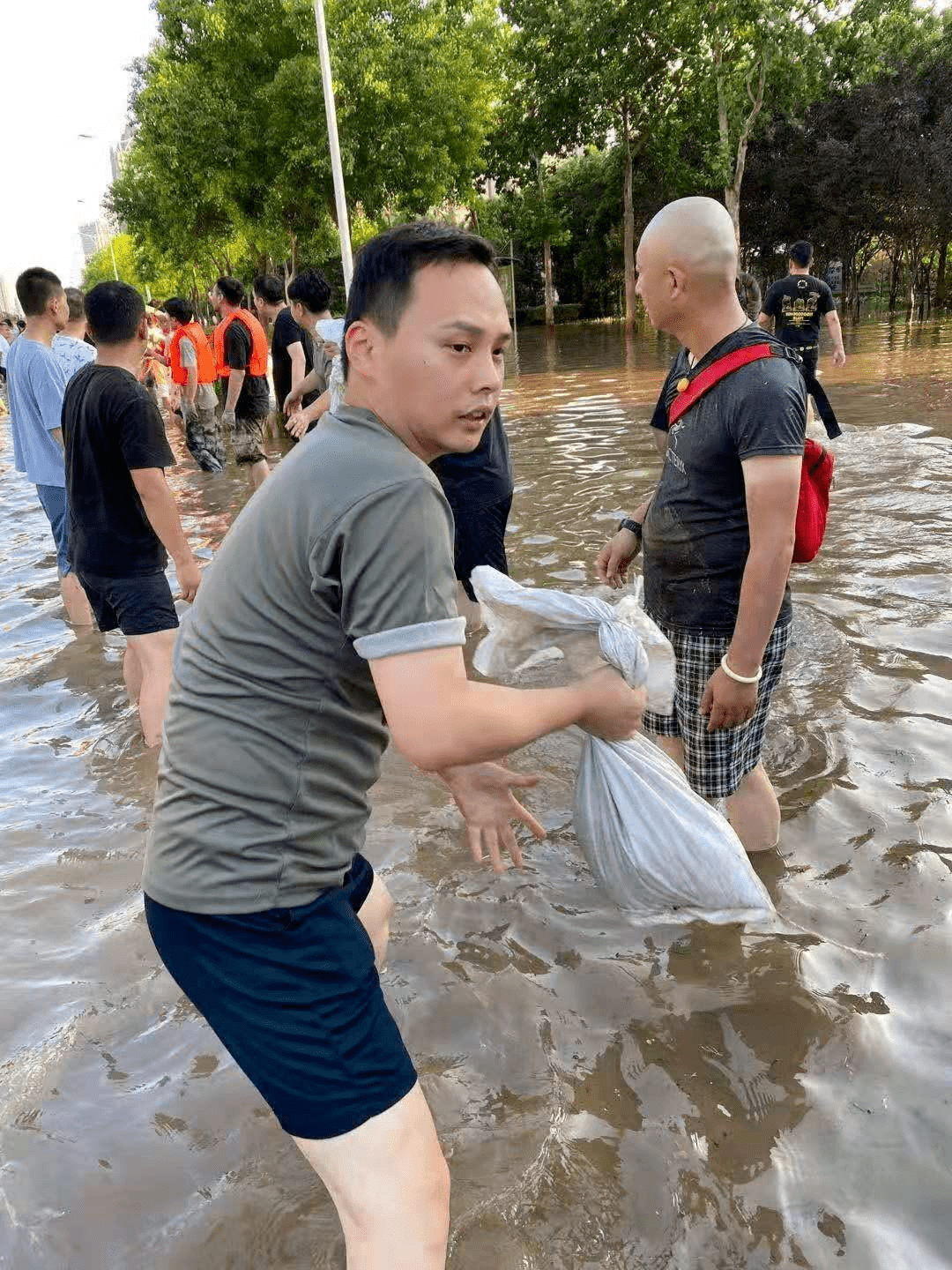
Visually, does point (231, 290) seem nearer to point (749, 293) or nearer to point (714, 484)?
point (749, 293)

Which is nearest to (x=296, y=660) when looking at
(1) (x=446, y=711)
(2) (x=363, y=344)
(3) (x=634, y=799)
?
(1) (x=446, y=711)

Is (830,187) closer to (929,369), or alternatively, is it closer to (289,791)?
(929,369)

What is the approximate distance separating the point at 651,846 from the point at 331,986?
1.04 meters

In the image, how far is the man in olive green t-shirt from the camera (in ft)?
4.69

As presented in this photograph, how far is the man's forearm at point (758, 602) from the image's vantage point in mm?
2453

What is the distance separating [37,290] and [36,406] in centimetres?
66

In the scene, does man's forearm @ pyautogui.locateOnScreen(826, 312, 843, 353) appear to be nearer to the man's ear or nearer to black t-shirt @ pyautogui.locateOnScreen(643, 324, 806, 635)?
black t-shirt @ pyautogui.locateOnScreen(643, 324, 806, 635)

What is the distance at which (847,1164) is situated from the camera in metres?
2.11

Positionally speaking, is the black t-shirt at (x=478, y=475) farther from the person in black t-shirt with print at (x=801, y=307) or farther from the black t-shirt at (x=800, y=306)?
the black t-shirt at (x=800, y=306)

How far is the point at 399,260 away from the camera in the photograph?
146cm

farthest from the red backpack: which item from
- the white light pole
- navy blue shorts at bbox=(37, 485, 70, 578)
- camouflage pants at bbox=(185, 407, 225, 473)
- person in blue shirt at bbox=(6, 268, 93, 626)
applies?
A: the white light pole

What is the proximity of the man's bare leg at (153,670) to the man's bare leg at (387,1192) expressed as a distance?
3.04 m

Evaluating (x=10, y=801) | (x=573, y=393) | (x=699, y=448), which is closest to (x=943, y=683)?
(x=699, y=448)

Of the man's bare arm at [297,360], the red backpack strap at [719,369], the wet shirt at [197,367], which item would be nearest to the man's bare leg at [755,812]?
the red backpack strap at [719,369]
